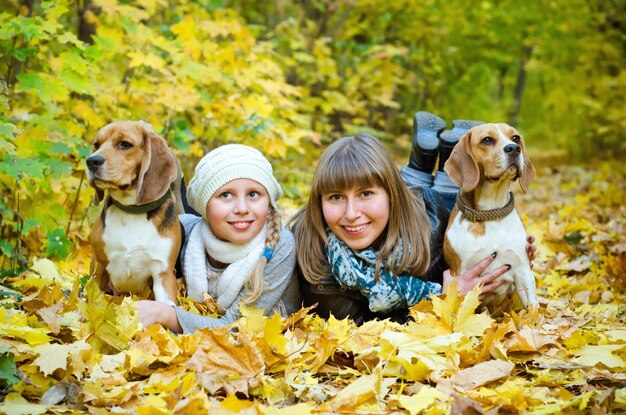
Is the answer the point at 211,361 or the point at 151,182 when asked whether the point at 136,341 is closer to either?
the point at 211,361

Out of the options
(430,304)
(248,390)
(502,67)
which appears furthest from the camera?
(502,67)

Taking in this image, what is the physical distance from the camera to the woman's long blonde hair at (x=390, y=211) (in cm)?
354

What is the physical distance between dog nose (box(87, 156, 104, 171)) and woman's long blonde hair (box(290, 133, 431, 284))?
117 centimetres

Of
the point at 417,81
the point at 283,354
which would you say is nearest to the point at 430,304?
the point at 283,354

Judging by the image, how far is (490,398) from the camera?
230 centimetres

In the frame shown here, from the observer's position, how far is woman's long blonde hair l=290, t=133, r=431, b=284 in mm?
3543

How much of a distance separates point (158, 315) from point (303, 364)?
807 millimetres

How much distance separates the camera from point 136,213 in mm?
3410

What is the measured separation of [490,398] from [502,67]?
2252 centimetres

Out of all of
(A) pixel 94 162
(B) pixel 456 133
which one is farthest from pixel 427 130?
(A) pixel 94 162

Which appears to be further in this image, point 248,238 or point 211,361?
point 248,238

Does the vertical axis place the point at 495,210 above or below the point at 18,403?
above

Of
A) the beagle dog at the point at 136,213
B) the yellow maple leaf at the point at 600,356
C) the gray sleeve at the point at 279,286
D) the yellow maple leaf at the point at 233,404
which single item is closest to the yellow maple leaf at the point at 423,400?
the yellow maple leaf at the point at 233,404

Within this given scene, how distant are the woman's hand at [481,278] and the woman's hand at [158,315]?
1.47 metres
